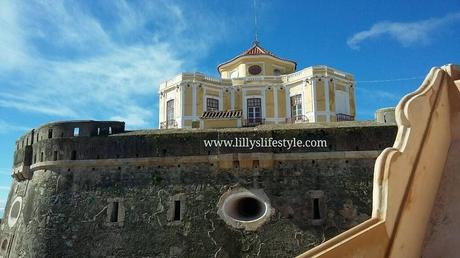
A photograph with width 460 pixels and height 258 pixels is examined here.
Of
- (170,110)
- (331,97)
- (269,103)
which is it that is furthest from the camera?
(170,110)

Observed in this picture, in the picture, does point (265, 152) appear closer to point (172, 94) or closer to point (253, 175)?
point (253, 175)

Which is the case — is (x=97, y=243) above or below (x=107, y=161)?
below

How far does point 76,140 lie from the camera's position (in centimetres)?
1667

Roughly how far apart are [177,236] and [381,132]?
7870 millimetres

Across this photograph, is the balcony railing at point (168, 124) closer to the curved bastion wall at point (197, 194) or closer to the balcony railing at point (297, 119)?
the balcony railing at point (297, 119)

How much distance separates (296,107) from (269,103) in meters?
1.59

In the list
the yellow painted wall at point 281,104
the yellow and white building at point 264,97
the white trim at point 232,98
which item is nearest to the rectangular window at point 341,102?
the yellow and white building at point 264,97

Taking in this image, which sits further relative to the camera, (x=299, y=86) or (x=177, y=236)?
(x=299, y=86)

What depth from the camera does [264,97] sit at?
25.9 meters

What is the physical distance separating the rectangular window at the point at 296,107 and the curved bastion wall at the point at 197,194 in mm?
8864

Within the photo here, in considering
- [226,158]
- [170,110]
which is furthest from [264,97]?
[226,158]

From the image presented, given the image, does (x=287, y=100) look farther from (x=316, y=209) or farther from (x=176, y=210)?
(x=176, y=210)

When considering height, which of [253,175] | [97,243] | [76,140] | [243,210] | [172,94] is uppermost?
[172,94]

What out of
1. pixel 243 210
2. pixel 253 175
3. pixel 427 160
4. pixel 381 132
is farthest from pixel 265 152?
pixel 427 160
